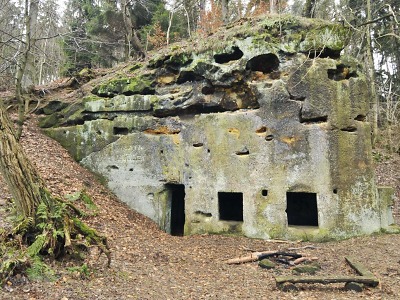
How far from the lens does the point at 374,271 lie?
20.8 ft

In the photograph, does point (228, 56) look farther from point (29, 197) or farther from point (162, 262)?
point (29, 197)

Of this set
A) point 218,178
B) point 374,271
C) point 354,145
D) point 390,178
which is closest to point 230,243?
point 218,178

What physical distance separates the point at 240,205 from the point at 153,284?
6.03m

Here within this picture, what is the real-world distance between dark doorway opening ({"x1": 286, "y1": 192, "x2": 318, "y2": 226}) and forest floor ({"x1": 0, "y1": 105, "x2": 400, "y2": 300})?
225 centimetres

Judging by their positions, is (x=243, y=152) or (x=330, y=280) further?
(x=243, y=152)

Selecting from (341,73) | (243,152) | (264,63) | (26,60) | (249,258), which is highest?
(264,63)

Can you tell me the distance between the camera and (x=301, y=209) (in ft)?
34.5

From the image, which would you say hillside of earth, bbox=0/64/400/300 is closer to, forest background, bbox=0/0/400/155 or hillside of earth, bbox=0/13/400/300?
hillside of earth, bbox=0/13/400/300

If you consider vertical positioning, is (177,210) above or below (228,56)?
below

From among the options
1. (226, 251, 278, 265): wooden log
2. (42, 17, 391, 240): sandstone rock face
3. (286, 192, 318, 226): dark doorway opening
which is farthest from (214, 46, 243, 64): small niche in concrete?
(226, 251, 278, 265): wooden log

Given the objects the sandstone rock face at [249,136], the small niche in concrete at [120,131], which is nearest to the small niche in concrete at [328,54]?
the sandstone rock face at [249,136]

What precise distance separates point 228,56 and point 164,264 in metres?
5.88

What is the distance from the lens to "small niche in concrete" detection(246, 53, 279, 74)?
30.2 feet

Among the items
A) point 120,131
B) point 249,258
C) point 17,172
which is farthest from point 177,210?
point 17,172
